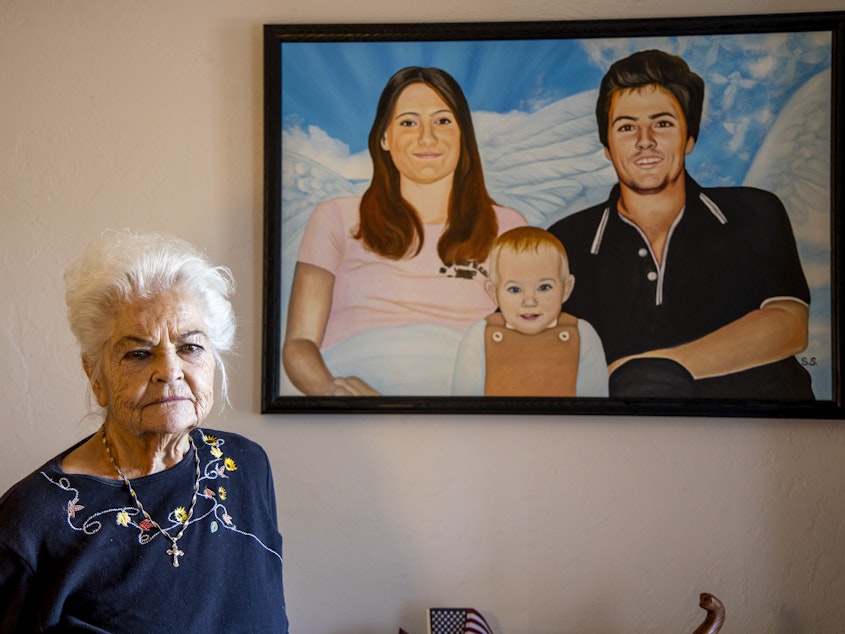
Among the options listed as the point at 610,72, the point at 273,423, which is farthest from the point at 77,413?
the point at 610,72

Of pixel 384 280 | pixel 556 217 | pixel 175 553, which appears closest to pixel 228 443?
pixel 175 553

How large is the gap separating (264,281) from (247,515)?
61 cm

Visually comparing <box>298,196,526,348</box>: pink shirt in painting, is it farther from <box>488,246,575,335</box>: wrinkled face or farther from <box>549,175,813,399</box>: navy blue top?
<box>549,175,813,399</box>: navy blue top

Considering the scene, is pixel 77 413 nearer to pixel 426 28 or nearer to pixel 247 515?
pixel 247 515

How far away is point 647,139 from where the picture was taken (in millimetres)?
2002

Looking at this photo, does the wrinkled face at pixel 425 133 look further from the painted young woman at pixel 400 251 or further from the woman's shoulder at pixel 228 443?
the woman's shoulder at pixel 228 443

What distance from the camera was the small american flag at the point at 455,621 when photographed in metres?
1.91

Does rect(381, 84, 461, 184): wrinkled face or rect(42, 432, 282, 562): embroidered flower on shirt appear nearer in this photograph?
rect(42, 432, 282, 562): embroidered flower on shirt

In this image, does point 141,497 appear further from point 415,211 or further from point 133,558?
point 415,211

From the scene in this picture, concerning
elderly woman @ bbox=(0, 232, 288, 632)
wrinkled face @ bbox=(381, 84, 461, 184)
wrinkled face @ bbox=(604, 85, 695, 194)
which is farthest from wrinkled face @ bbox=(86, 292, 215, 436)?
wrinkled face @ bbox=(604, 85, 695, 194)

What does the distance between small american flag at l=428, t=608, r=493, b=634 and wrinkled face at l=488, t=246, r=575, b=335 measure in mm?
681

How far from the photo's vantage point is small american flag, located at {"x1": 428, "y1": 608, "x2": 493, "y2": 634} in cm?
191

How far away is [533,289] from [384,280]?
37 centimetres

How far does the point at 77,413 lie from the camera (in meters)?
2.08
